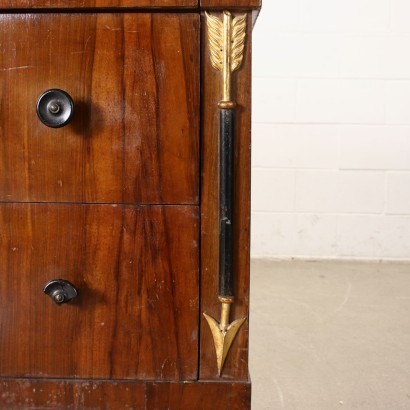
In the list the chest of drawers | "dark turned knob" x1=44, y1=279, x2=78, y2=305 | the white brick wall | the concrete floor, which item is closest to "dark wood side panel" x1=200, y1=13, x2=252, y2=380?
the chest of drawers

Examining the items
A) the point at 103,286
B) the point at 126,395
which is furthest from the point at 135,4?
the point at 126,395

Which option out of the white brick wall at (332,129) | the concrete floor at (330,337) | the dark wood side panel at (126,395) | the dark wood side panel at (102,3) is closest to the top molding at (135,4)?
the dark wood side panel at (102,3)

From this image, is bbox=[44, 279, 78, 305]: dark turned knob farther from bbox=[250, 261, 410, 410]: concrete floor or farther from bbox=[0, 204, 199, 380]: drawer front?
bbox=[250, 261, 410, 410]: concrete floor

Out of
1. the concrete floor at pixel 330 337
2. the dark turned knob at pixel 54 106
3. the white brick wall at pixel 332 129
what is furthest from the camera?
the white brick wall at pixel 332 129

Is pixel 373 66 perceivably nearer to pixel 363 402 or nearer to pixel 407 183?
pixel 407 183

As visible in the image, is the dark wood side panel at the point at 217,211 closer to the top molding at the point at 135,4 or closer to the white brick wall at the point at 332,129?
the top molding at the point at 135,4

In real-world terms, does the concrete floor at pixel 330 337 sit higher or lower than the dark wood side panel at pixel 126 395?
lower

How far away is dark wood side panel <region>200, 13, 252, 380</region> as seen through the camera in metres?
0.49

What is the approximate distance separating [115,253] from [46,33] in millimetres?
225

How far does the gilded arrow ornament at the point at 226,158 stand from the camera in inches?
19.0

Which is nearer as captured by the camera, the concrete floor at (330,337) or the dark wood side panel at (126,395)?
the dark wood side panel at (126,395)

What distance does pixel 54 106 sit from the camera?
0.47 m

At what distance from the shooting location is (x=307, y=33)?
225 cm

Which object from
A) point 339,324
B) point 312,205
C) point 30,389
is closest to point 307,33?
point 312,205
